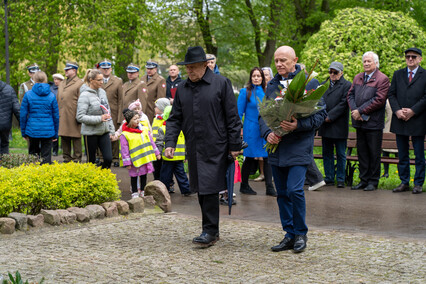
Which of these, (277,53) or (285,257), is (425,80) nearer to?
(277,53)

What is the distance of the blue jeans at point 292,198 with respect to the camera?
267 inches

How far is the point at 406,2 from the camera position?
81.9 ft

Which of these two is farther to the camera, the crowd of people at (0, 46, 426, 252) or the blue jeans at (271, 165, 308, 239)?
the crowd of people at (0, 46, 426, 252)

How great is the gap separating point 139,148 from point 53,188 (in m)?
1.99

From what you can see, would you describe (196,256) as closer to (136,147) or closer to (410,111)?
(136,147)

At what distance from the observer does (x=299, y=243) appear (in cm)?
674

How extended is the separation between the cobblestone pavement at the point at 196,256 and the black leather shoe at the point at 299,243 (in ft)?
0.20

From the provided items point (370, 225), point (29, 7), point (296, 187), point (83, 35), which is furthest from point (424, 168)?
point (29, 7)

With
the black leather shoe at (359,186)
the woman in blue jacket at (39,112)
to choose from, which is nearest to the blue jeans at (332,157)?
the black leather shoe at (359,186)

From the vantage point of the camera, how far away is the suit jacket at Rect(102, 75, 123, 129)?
592 inches

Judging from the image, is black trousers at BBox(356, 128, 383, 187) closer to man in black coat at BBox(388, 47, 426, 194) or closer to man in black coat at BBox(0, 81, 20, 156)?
man in black coat at BBox(388, 47, 426, 194)

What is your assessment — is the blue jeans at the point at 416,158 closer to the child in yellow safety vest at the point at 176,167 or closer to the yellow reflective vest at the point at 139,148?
the child in yellow safety vest at the point at 176,167

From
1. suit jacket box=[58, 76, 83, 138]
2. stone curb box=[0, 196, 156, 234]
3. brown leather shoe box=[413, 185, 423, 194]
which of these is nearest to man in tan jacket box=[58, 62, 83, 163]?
suit jacket box=[58, 76, 83, 138]

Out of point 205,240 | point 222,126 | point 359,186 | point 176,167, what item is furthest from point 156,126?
point 205,240
